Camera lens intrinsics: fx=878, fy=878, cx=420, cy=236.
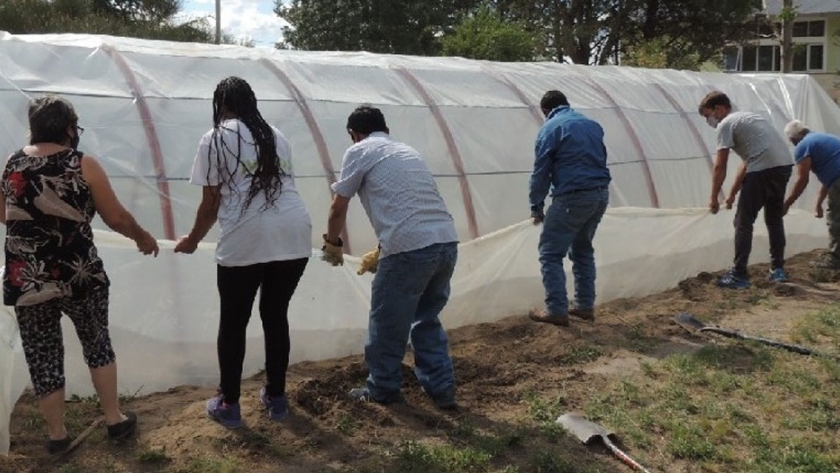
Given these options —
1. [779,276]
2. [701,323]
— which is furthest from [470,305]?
[779,276]

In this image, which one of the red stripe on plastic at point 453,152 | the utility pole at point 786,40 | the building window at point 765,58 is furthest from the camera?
the building window at point 765,58

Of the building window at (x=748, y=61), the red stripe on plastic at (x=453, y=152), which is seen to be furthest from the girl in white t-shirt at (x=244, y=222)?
the building window at (x=748, y=61)

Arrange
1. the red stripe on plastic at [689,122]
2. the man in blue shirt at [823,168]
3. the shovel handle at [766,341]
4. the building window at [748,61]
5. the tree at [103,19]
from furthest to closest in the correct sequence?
1. the building window at [748,61]
2. the tree at [103,19]
3. the red stripe on plastic at [689,122]
4. the man in blue shirt at [823,168]
5. the shovel handle at [766,341]

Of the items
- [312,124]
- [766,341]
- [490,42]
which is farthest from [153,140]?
[490,42]

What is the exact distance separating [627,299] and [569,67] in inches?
127

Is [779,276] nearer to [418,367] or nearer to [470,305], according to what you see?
[470,305]

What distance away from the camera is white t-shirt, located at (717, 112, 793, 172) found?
321 inches

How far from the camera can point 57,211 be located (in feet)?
12.8

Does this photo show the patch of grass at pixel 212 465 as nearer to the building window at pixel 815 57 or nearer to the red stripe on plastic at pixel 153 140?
the red stripe on plastic at pixel 153 140

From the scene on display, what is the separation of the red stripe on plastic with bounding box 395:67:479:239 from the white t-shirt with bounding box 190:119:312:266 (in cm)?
360

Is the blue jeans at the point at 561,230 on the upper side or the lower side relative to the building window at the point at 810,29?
lower

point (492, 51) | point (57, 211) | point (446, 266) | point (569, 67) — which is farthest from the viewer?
point (492, 51)

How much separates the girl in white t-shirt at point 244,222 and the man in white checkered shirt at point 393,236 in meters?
0.41

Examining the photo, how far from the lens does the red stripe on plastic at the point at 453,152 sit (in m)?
7.66
